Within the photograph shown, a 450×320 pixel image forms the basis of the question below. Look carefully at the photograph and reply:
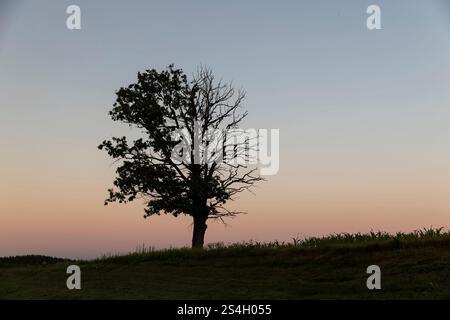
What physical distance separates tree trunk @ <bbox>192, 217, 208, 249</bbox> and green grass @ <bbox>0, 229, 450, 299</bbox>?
3800 millimetres

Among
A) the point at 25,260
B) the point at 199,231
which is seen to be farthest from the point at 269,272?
the point at 25,260

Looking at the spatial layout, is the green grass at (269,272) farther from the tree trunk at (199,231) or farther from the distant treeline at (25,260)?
the distant treeline at (25,260)

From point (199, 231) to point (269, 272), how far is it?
1188cm

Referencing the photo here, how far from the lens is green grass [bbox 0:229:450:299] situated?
56.5ft

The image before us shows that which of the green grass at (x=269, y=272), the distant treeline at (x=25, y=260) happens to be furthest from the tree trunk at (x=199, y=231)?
the distant treeline at (x=25, y=260)

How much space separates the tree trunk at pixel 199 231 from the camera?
33.5 m

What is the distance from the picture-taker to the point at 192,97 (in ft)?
113

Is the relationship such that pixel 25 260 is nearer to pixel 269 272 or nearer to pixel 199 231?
pixel 199 231

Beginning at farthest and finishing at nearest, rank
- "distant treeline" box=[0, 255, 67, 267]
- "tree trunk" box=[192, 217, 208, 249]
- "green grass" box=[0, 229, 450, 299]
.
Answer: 1. "distant treeline" box=[0, 255, 67, 267]
2. "tree trunk" box=[192, 217, 208, 249]
3. "green grass" box=[0, 229, 450, 299]

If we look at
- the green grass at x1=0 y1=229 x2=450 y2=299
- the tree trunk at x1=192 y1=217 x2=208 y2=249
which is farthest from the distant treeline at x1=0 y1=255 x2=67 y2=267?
the tree trunk at x1=192 y1=217 x2=208 y2=249

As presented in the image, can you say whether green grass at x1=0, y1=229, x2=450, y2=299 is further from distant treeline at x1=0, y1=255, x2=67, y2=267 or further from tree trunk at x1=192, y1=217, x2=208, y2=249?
distant treeline at x1=0, y1=255, x2=67, y2=267

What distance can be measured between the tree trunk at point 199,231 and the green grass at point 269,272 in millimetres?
3800
